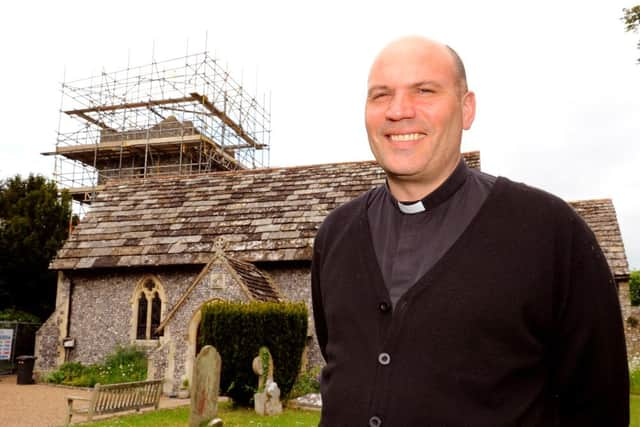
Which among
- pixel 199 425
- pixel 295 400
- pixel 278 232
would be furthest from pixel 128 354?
pixel 199 425

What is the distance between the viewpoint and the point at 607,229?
1914cm

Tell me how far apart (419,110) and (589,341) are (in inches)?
35.3

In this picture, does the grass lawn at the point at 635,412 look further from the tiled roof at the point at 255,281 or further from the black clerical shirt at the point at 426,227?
the tiled roof at the point at 255,281

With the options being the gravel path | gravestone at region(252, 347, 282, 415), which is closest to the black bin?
the gravel path

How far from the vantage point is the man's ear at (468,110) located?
203cm

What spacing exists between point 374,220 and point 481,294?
58 centimetres

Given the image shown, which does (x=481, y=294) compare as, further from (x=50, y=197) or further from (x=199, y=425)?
(x=50, y=197)

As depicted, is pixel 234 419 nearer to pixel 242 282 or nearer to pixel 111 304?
pixel 242 282

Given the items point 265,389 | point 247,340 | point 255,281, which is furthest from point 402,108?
point 255,281

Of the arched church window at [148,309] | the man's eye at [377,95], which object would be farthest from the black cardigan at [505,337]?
the arched church window at [148,309]

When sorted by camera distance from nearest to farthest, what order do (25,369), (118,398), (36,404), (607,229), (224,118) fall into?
(118,398), (36,404), (25,369), (607,229), (224,118)

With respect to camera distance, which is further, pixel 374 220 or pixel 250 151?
pixel 250 151

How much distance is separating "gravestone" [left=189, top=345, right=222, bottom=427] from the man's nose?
806cm

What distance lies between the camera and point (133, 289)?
16891mm
